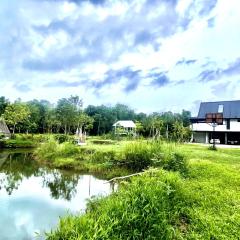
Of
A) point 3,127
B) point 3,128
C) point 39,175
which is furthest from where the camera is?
point 3,127

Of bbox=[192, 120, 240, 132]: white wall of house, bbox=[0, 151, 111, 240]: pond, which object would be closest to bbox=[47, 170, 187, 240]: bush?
bbox=[0, 151, 111, 240]: pond

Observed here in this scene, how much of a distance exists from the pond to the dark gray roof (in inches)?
848

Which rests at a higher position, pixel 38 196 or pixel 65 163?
pixel 65 163

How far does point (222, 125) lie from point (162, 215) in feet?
93.4

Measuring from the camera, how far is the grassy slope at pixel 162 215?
4.24 m

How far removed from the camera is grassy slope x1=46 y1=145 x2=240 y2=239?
424cm

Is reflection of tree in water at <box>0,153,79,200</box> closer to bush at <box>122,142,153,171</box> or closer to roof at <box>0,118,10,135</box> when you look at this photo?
bush at <box>122,142,153,171</box>

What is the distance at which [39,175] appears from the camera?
15555 mm

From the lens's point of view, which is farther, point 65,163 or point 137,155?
point 65,163

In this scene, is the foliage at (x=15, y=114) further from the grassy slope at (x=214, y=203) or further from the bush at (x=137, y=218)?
the bush at (x=137, y=218)

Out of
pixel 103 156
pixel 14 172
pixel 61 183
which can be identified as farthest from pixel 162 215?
pixel 14 172

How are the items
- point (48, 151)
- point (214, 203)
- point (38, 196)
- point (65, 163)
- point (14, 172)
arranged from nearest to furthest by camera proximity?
1. point (214, 203)
2. point (38, 196)
3. point (14, 172)
4. point (65, 163)
5. point (48, 151)

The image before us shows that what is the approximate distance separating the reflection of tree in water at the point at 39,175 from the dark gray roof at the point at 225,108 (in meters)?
20.8

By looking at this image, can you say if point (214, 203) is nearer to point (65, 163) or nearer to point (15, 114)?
point (65, 163)
